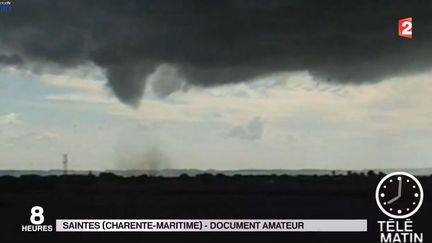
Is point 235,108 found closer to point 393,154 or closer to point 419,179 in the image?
point 393,154

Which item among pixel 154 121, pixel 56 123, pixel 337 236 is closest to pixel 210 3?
pixel 154 121

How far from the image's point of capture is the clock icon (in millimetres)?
2641

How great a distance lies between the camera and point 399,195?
2.69m

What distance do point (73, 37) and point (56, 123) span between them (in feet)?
1.79

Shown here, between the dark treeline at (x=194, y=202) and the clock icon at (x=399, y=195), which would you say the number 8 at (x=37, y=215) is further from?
the clock icon at (x=399, y=195)

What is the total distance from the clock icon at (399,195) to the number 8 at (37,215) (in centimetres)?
217

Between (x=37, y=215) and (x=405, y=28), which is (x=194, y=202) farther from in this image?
(x=405, y=28)

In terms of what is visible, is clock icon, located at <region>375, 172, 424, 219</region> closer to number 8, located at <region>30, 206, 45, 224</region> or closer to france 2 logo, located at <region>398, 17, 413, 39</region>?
france 2 logo, located at <region>398, 17, 413, 39</region>

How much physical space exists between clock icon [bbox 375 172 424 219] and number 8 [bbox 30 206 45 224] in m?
2.17

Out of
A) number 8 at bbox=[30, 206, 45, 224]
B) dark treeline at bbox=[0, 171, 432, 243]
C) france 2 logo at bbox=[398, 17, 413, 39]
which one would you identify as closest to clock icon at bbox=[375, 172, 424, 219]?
dark treeline at bbox=[0, 171, 432, 243]

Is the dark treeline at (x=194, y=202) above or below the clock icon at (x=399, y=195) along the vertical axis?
below

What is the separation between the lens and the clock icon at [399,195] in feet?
8.66

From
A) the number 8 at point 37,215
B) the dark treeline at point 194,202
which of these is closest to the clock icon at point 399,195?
the dark treeline at point 194,202

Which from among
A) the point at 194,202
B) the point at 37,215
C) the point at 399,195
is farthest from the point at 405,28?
the point at 37,215
